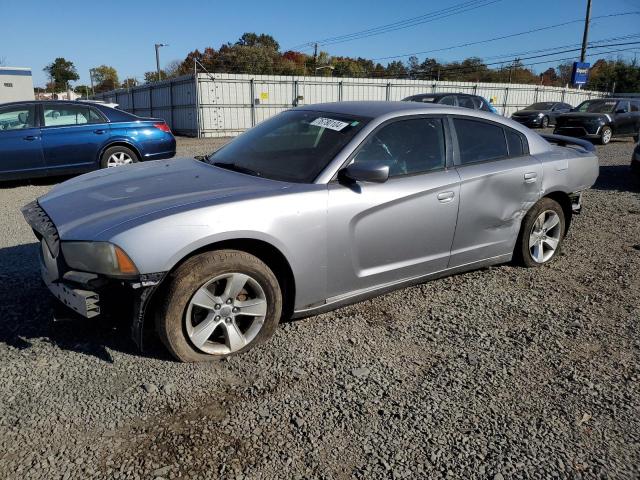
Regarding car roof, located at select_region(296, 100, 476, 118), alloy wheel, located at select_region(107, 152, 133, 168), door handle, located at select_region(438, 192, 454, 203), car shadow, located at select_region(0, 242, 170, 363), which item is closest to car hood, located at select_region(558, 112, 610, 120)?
alloy wheel, located at select_region(107, 152, 133, 168)

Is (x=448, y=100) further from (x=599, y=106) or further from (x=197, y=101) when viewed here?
(x=197, y=101)

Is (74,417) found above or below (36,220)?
below

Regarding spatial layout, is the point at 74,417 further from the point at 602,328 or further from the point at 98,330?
the point at 602,328

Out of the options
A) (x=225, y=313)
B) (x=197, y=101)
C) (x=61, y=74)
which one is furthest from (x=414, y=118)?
(x=61, y=74)

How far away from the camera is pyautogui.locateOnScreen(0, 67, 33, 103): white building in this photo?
25.3 m

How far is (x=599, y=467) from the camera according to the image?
2184 millimetres

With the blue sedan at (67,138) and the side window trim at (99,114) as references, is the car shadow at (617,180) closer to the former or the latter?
the blue sedan at (67,138)

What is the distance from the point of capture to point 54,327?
129 inches

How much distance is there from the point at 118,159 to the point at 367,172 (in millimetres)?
6785

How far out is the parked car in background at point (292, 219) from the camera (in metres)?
2.66

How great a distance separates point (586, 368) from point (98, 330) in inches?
122

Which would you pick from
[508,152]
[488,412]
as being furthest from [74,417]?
[508,152]

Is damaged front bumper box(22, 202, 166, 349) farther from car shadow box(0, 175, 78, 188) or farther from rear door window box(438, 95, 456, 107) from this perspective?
rear door window box(438, 95, 456, 107)

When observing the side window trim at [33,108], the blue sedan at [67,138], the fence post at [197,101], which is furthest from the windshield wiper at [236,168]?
the fence post at [197,101]
